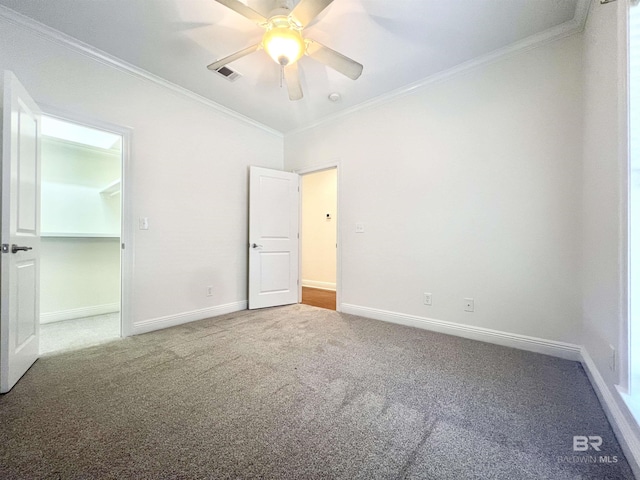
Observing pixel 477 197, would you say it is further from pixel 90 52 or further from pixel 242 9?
pixel 90 52

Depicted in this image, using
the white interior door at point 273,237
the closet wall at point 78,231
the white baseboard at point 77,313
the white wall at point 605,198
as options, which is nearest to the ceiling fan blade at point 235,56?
the white interior door at point 273,237

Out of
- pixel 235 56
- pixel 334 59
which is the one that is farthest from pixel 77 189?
pixel 334 59

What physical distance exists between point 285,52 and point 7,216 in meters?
2.09

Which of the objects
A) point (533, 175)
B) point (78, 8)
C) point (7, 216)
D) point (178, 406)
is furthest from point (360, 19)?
point (178, 406)

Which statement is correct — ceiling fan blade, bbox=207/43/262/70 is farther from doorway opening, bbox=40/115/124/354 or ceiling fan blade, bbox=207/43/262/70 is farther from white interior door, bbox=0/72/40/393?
doorway opening, bbox=40/115/124/354

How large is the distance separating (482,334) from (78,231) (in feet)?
15.9

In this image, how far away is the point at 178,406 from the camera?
4.85ft

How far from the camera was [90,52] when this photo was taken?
2312mm

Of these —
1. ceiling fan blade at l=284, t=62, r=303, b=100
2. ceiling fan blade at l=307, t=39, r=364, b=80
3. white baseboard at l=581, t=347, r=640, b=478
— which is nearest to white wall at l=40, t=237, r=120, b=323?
ceiling fan blade at l=284, t=62, r=303, b=100

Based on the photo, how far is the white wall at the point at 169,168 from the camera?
2191mm

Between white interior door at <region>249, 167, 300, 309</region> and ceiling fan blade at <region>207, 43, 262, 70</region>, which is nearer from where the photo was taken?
ceiling fan blade at <region>207, 43, 262, 70</region>

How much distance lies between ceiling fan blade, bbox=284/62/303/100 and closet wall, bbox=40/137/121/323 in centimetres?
267

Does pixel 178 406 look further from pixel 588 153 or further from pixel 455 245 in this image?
pixel 588 153

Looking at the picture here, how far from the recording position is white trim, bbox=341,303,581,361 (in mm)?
2105
